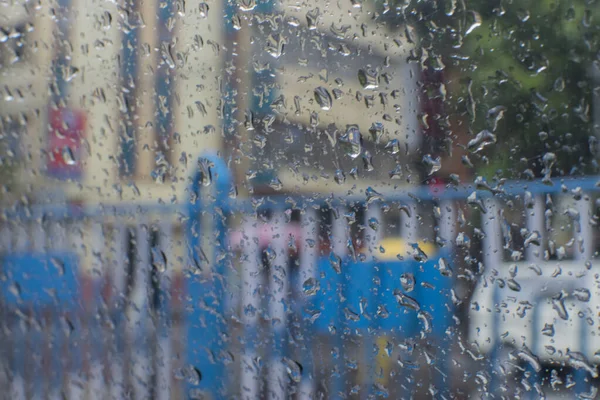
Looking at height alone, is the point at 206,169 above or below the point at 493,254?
above

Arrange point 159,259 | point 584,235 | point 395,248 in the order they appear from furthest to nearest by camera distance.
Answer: point 159,259, point 395,248, point 584,235

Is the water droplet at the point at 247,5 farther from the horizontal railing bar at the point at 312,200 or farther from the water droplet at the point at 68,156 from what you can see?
the water droplet at the point at 68,156

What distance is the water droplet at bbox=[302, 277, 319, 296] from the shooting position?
3.40ft

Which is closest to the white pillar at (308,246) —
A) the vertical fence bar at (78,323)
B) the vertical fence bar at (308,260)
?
the vertical fence bar at (308,260)

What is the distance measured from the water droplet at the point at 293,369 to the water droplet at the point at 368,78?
50cm

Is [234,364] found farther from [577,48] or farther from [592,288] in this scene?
[577,48]

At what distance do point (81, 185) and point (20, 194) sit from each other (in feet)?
0.47

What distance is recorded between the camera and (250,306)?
107 centimetres

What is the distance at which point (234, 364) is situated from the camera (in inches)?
43.1

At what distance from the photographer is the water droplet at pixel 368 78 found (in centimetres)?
98

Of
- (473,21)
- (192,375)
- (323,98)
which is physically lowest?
(192,375)

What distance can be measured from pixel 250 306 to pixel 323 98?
40 centimetres

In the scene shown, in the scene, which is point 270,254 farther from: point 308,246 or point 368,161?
point 368,161

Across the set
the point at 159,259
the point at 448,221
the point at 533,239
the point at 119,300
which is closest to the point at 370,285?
the point at 448,221
